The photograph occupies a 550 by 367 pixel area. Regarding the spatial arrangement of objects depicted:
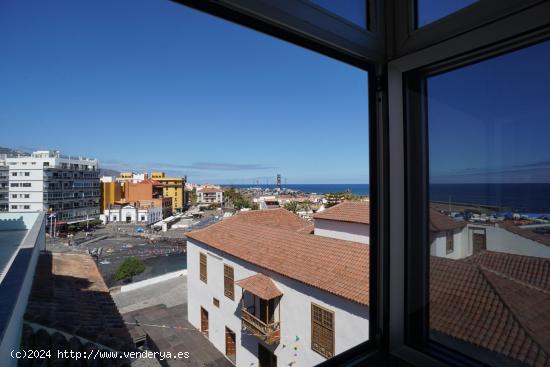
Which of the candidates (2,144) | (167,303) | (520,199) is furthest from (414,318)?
(167,303)

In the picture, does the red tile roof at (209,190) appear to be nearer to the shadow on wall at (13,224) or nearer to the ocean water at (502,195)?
the shadow on wall at (13,224)

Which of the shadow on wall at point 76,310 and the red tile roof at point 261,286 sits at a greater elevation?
the shadow on wall at point 76,310

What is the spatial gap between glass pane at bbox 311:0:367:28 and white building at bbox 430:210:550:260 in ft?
2.31

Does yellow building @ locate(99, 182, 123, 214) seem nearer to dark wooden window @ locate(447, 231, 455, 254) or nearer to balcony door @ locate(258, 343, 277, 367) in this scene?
balcony door @ locate(258, 343, 277, 367)

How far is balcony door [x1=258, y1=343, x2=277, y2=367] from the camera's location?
444 cm

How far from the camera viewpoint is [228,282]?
5074 millimetres

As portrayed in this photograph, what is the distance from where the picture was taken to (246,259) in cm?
479

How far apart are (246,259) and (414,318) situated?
4.08 metres

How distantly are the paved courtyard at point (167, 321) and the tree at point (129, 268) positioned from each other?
711mm

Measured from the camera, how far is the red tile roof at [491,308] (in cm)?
76

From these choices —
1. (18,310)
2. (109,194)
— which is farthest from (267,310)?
(18,310)

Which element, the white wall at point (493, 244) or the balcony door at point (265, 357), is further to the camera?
the balcony door at point (265, 357)

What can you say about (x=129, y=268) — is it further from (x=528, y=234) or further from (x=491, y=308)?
(x=528, y=234)

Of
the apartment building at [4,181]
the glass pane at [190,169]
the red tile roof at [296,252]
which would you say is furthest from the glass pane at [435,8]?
the apartment building at [4,181]
